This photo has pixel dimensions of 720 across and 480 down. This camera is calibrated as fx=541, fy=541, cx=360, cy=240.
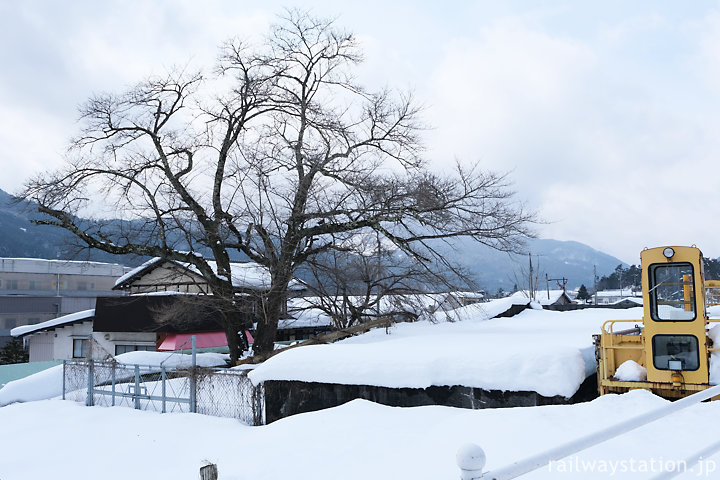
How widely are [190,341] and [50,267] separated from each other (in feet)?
147

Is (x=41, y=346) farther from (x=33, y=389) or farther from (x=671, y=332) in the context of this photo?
(x=671, y=332)

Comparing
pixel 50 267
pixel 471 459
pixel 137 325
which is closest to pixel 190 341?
pixel 137 325

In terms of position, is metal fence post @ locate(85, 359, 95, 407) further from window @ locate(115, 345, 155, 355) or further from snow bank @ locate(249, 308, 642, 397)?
window @ locate(115, 345, 155, 355)

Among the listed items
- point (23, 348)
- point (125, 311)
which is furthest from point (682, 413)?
point (23, 348)

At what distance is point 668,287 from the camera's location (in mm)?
10023

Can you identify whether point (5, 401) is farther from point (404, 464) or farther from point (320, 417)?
point (404, 464)

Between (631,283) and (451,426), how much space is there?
120 meters

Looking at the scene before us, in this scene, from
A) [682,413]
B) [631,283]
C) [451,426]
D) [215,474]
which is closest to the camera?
[215,474]

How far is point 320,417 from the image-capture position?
33.4ft

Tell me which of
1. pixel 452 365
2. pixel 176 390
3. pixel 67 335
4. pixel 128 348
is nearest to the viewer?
pixel 452 365

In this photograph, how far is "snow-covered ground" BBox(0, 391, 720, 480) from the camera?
6.41 m

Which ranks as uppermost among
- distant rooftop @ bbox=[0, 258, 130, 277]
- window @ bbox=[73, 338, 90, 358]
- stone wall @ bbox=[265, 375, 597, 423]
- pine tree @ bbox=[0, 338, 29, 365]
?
distant rooftop @ bbox=[0, 258, 130, 277]

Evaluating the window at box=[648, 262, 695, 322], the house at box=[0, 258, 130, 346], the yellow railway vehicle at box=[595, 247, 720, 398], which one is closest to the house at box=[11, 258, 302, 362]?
the yellow railway vehicle at box=[595, 247, 720, 398]

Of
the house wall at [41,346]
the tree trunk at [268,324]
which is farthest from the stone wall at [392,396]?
the house wall at [41,346]
